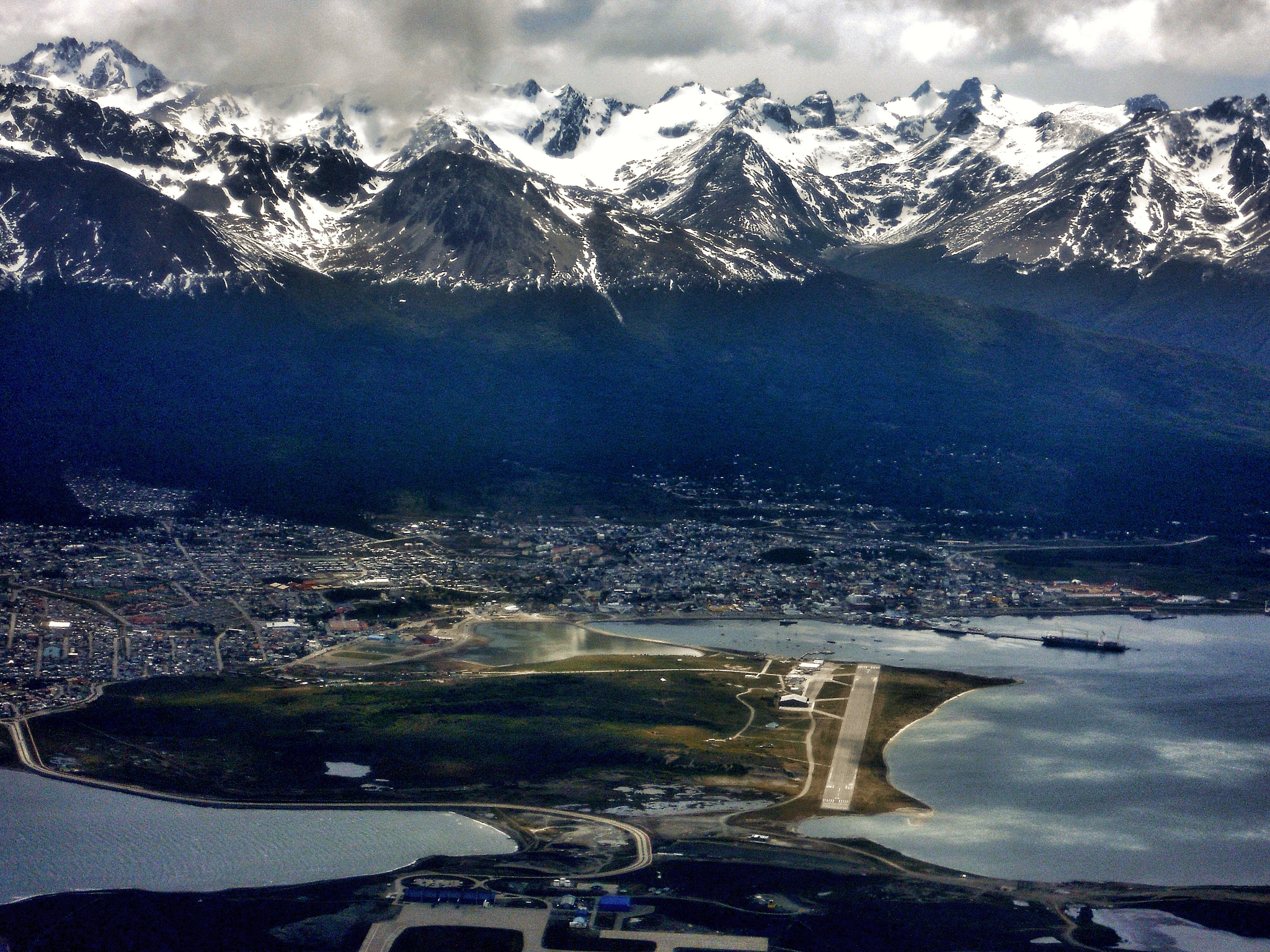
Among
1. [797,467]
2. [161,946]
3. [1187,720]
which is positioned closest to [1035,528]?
[797,467]

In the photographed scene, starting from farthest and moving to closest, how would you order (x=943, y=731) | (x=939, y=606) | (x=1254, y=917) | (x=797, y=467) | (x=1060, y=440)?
(x=1060, y=440), (x=797, y=467), (x=939, y=606), (x=943, y=731), (x=1254, y=917)

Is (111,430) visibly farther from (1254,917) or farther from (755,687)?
(1254,917)

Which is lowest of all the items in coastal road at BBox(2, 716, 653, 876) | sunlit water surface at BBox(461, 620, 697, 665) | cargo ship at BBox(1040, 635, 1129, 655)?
coastal road at BBox(2, 716, 653, 876)

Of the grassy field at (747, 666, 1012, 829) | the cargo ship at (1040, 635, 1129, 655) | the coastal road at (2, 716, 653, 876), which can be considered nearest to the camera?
the coastal road at (2, 716, 653, 876)

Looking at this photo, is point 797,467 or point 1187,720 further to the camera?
point 797,467

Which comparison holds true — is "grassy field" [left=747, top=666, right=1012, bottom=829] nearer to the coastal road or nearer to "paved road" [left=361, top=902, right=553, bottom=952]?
the coastal road

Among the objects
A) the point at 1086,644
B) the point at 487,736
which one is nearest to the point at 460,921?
the point at 487,736

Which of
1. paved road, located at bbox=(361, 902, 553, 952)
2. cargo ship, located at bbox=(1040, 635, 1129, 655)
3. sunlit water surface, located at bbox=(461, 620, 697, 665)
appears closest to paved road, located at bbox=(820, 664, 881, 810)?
sunlit water surface, located at bbox=(461, 620, 697, 665)
